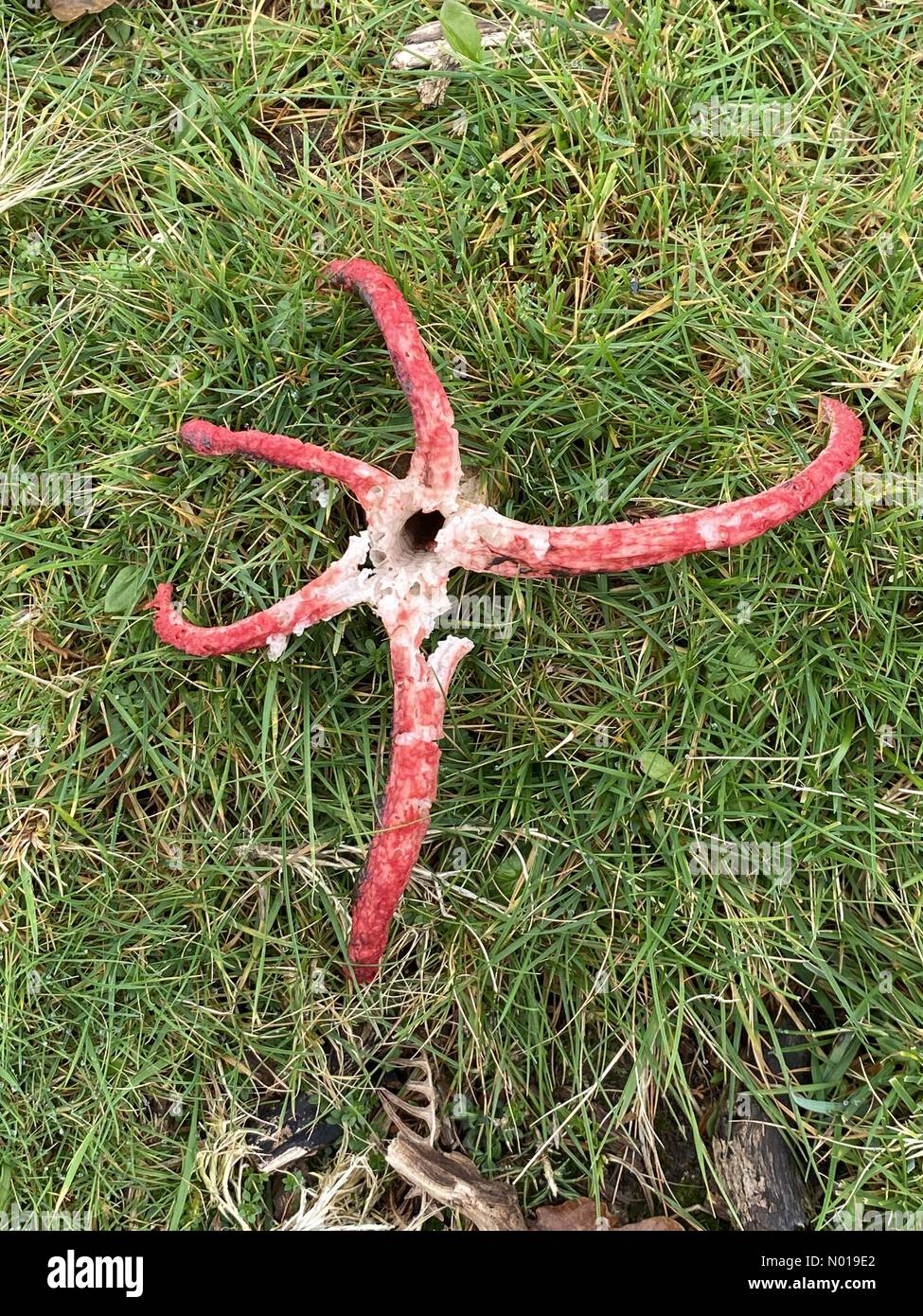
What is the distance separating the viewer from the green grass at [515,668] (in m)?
2.71

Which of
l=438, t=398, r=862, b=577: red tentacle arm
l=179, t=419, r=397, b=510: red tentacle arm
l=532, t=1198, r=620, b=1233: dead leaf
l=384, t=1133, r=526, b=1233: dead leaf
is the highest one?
l=179, t=419, r=397, b=510: red tentacle arm

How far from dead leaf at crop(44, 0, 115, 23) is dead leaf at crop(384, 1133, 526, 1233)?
3888 millimetres

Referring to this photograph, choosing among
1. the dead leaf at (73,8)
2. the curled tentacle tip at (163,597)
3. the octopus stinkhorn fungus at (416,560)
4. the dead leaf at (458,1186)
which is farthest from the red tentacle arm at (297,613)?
the dead leaf at (73,8)

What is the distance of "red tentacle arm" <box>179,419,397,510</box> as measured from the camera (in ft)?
8.14

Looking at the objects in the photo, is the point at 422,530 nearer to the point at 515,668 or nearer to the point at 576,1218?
the point at 515,668

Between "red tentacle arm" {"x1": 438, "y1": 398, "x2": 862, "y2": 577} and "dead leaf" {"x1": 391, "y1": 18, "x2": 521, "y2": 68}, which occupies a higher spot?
"dead leaf" {"x1": 391, "y1": 18, "x2": 521, "y2": 68}

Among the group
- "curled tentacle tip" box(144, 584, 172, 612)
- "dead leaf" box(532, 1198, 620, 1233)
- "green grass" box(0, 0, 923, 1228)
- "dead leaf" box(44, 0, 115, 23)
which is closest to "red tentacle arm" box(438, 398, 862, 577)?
"green grass" box(0, 0, 923, 1228)

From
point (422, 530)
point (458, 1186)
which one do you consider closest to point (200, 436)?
point (422, 530)

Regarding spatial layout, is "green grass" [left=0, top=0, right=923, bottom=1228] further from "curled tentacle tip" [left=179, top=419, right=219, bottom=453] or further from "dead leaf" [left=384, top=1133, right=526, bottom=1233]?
"curled tentacle tip" [left=179, top=419, right=219, bottom=453]

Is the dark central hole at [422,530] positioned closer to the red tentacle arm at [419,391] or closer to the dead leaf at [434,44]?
the red tentacle arm at [419,391]

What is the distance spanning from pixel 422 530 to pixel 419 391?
1.50ft

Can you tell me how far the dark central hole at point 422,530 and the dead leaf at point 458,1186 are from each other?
1.84 m

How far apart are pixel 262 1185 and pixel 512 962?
42.6 inches

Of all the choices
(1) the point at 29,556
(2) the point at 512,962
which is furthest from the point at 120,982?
(1) the point at 29,556
